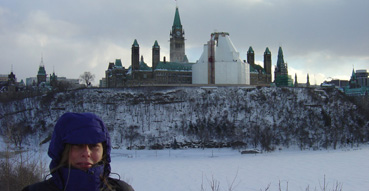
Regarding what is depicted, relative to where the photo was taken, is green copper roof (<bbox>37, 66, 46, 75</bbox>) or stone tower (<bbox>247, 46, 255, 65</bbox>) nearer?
stone tower (<bbox>247, 46, 255, 65</bbox>)

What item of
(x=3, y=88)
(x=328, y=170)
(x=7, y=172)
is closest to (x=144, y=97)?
(x=328, y=170)

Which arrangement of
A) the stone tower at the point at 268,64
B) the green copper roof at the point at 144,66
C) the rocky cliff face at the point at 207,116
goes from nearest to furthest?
1. the rocky cliff face at the point at 207,116
2. the green copper roof at the point at 144,66
3. the stone tower at the point at 268,64

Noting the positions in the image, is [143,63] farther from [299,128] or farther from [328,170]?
[328,170]

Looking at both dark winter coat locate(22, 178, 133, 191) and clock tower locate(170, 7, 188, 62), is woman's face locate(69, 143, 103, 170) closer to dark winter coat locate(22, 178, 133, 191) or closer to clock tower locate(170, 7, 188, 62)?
dark winter coat locate(22, 178, 133, 191)

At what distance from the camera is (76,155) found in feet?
10.9

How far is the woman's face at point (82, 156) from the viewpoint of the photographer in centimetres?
333

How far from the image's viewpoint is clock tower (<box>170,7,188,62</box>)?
105375 mm

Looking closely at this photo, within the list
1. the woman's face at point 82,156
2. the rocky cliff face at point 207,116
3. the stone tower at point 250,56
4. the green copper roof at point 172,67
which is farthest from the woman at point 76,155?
the stone tower at point 250,56

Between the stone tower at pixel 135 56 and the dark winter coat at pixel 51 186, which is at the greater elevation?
the stone tower at pixel 135 56

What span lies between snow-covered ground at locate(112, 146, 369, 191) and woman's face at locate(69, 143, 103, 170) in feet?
58.3

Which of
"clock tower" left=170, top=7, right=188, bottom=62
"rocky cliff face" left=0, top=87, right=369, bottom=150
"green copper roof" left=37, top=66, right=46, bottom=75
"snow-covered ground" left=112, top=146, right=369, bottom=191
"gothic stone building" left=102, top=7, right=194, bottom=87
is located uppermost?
"clock tower" left=170, top=7, right=188, bottom=62

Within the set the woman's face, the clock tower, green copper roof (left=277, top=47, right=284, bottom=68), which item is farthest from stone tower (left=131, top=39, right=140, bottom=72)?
the woman's face

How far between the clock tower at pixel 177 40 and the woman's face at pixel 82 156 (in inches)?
4045

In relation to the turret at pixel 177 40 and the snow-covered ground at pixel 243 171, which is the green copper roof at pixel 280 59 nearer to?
the turret at pixel 177 40
